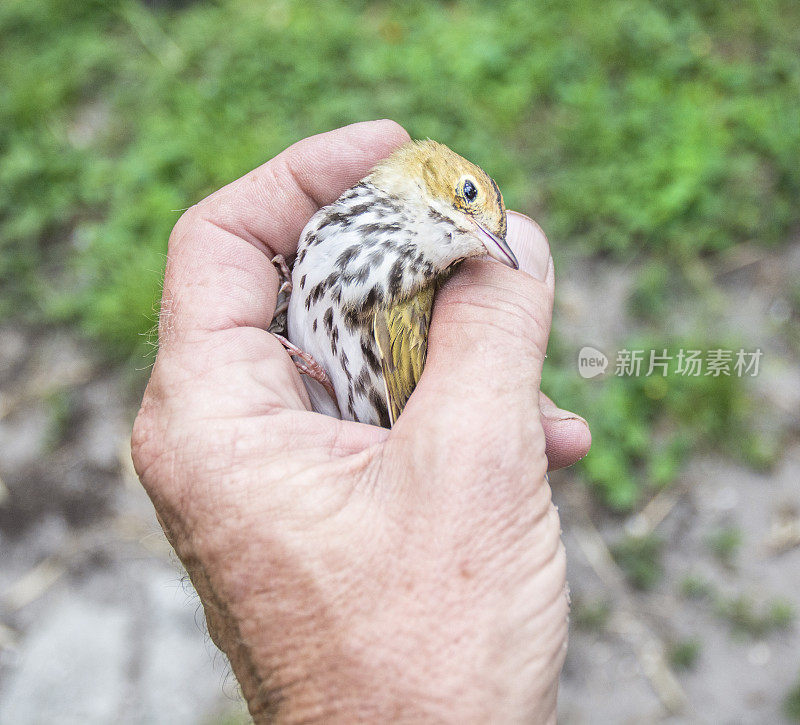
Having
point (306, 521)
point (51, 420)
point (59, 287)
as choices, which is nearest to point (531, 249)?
point (306, 521)

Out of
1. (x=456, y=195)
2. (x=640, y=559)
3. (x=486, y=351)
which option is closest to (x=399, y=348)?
(x=486, y=351)

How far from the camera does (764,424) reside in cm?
378

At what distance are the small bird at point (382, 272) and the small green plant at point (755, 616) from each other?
208 cm

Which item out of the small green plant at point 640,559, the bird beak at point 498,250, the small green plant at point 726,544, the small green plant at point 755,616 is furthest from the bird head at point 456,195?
the small green plant at point 755,616

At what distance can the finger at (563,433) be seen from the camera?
95.8 inches

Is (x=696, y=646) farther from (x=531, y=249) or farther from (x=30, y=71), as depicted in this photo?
(x=30, y=71)

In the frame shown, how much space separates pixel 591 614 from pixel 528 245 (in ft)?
6.14

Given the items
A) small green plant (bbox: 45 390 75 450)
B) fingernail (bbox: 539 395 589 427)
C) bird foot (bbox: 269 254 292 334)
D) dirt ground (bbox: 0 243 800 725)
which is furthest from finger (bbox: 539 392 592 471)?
small green plant (bbox: 45 390 75 450)

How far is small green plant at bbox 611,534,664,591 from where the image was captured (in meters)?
3.48

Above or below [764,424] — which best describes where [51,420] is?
above

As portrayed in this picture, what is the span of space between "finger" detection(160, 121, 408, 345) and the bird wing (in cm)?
38

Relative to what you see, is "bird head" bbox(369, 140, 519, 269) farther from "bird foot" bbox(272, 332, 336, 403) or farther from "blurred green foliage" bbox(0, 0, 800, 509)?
"blurred green foliage" bbox(0, 0, 800, 509)

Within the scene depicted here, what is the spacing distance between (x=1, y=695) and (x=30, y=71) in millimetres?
4248

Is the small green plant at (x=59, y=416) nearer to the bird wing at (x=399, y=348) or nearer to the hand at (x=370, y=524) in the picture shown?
the hand at (x=370, y=524)
